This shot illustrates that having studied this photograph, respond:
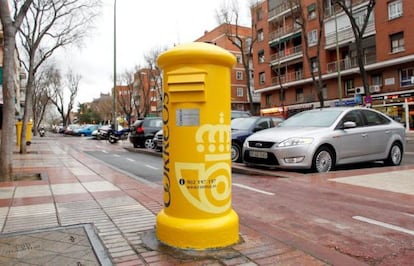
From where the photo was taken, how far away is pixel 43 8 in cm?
1916

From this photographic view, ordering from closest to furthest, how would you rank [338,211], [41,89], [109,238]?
[109,238] < [338,211] < [41,89]

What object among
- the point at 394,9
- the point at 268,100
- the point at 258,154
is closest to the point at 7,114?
the point at 258,154

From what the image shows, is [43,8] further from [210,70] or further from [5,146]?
[210,70]

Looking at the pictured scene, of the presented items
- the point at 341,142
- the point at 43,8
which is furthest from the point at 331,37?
the point at 341,142

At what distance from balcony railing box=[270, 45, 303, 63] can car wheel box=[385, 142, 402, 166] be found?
37.4 meters

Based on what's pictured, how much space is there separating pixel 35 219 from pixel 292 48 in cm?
4621

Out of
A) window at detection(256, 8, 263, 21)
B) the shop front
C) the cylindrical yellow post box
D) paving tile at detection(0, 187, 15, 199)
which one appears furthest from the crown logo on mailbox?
window at detection(256, 8, 263, 21)

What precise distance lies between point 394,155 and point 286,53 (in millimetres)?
40269

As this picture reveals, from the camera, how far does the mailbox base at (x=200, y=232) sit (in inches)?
147

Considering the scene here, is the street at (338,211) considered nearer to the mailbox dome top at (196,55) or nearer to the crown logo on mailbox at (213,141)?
the crown logo on mailbox at (213,141)

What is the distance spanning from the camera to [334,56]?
42.8 metres

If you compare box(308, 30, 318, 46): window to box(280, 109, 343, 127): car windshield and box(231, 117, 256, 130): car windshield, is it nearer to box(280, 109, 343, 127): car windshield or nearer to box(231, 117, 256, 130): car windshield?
box(231, 117, 256, 130): car windshield

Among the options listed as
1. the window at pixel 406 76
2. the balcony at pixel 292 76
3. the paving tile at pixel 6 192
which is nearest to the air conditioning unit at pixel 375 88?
the window at pixel 406 76

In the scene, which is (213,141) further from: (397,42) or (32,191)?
(397,42)
